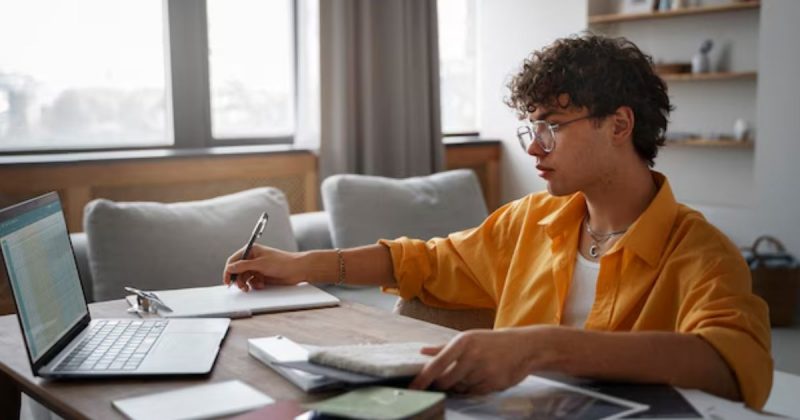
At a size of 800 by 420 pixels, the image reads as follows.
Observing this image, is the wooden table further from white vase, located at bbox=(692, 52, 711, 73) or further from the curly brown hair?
white vase, located at bbox=(692, 52, 711, 73)

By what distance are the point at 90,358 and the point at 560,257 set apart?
853 millimetres

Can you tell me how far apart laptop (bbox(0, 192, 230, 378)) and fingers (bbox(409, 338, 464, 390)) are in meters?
0.37

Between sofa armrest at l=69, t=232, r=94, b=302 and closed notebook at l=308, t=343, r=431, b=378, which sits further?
sofa armrest at l=69, t=232, r=94, b=302

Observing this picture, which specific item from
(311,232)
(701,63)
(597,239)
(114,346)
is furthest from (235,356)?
(701,63)

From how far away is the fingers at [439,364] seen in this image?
1.21 meters

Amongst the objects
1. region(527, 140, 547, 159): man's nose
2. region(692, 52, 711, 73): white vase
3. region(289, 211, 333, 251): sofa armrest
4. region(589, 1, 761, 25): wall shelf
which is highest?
region(589, 1, 761, 25): wall shelf

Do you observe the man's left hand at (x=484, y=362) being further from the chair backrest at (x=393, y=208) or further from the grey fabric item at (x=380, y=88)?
the grey fabric item at (x=380, y=88)

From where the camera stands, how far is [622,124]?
5.59 ft

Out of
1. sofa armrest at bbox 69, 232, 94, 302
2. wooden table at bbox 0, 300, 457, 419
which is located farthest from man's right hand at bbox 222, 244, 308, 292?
sofa armrest at bbox 69, 232, 94, 302

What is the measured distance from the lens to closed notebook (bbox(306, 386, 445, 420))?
1.08m

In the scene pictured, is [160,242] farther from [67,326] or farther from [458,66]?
[458,66]

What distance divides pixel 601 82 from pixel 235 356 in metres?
0.79

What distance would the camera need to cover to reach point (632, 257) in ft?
5.25

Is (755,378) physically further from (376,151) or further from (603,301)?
(376,151)
